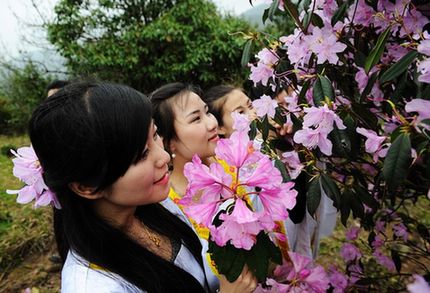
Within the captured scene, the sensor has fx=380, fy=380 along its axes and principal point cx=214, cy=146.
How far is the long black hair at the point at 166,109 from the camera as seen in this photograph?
5.63ft

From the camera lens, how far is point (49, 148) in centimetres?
96

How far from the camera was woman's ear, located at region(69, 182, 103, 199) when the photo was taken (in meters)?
1.00

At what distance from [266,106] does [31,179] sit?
69 cm

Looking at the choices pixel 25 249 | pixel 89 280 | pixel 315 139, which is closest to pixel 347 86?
pixel 315 139

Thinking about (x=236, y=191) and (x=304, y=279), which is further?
(x=304, y=279)

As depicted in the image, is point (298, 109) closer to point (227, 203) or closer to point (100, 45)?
point (227, 203)

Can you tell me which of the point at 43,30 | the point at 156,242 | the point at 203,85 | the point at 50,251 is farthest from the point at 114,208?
the point at 43,30

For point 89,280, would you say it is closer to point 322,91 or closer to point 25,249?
point 322,91

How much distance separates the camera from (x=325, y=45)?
988mm

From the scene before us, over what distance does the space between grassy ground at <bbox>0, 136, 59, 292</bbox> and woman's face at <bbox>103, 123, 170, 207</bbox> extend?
7.04 ft

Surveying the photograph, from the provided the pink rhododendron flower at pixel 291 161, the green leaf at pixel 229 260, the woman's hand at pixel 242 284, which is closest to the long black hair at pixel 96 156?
the woman's hand at pixel 242 284

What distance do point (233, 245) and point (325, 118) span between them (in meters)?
0.36

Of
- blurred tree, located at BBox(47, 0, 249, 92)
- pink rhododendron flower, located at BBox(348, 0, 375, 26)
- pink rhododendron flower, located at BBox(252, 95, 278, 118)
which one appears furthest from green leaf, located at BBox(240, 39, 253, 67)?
blurred tree, located at BBox(47, 0, 249, 92)

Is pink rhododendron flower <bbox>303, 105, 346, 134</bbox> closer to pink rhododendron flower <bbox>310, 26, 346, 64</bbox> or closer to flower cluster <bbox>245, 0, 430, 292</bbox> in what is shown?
flower cluster <bbox>245, 0, 430, 292</bbox>
